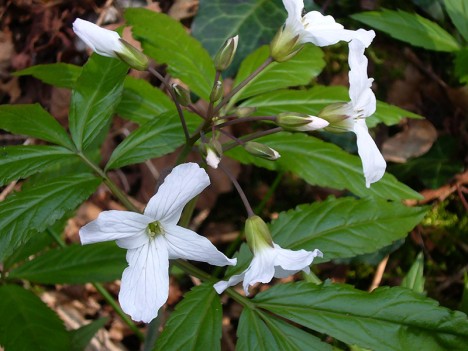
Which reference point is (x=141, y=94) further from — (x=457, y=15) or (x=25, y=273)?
(x=457, y=15)

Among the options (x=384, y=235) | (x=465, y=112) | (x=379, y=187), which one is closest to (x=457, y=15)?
(x=465, y=112)

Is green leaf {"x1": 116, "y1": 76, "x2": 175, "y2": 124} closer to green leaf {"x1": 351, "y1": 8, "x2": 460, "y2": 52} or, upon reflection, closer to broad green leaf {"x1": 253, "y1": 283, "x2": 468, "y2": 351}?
broad green leaf {"x1": 253, "y1": 283, "x2": 468, "y2": 351}

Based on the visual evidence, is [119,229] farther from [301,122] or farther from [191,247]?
[301,122]

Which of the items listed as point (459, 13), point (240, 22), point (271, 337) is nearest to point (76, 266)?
point (271, 337)

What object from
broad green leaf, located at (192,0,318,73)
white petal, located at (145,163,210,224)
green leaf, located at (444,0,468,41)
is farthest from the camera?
broad green leaf, located at (192,0,318,73)

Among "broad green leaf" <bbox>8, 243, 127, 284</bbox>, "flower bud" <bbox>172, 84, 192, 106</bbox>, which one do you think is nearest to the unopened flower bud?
"flower bud" <bbox>172, 84, 192, 106</bbox>

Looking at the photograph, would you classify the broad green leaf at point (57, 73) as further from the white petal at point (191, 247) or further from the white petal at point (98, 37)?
the white petal at point (191, 247)

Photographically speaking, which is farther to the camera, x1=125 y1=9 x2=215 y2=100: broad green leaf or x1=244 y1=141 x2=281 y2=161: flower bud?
x1=125 y1=9 x2=215 y2=100: broad green leaf
